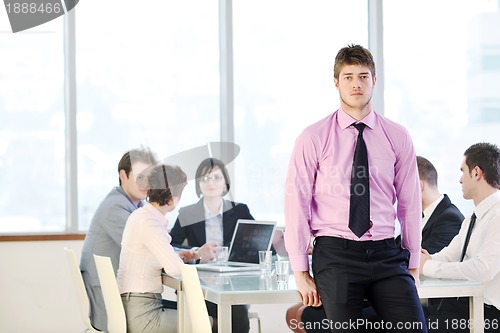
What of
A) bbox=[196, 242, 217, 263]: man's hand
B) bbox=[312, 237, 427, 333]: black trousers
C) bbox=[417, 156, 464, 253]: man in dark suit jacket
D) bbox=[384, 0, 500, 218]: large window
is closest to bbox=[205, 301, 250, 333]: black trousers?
bbox=[196, 242, 217, 263]: man's hand

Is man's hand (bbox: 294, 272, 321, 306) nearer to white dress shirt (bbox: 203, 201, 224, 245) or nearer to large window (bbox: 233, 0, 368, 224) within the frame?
white dress shirt (bbox: 203, 201, 224, 245)

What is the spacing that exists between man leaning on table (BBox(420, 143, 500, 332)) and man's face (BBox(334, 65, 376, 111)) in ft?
3.44

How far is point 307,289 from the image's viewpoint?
274cm

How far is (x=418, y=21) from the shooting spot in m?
6.46

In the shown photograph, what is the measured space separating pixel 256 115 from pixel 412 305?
3.83 m

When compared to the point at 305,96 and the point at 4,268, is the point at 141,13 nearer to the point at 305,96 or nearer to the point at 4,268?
the point at 305,96

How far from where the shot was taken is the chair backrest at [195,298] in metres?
3.14

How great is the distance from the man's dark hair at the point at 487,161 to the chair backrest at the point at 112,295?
1.66 metres

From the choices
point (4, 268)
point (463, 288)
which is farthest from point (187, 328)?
point (4, 268)

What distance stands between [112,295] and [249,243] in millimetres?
984

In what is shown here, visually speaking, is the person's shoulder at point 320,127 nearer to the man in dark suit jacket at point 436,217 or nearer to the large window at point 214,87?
the man in dark suit jacket at point 436,217

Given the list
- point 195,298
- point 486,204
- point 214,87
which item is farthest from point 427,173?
point 214,87

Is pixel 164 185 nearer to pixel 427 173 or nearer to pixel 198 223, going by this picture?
pixel 198 223

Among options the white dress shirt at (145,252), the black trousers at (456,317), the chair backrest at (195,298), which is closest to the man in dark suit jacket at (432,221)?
the black trousers at (456,317)
